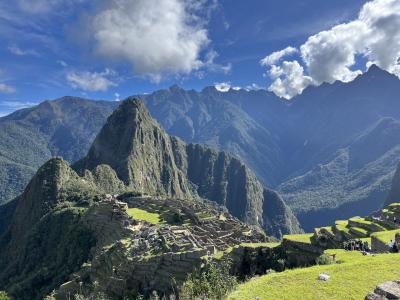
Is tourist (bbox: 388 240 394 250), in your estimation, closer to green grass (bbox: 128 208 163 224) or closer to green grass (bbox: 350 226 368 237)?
green grass (bbox: 350 226 368 237)

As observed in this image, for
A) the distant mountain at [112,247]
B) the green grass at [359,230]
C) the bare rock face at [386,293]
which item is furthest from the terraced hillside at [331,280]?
the distant mountain at [112,247]

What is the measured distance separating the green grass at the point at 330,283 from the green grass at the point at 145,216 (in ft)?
307

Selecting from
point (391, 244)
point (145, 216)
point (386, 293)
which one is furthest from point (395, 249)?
point (145, 216)

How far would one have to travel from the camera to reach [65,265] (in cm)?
12650

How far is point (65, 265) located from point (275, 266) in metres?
90.0

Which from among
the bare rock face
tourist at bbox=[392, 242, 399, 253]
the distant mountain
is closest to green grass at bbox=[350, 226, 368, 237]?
tourist at bbox=[392, 242, 399, 253]

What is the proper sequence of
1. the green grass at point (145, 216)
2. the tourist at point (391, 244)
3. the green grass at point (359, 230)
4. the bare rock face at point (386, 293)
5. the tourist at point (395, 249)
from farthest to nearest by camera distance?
the green grass at point (145, 216)
the green grass at point (359, 230)
the tourist at point (391, 244)
the tourist at point (395, 249)
the bare rock face at point (386, 293)

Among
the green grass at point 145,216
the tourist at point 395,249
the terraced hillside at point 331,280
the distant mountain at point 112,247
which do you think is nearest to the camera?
the terraced hillside at point 331,280

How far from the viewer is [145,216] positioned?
128m

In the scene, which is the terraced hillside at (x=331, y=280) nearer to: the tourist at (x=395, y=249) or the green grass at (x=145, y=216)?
the tourist at (x=395, y=249)

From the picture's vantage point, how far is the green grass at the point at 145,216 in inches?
4769

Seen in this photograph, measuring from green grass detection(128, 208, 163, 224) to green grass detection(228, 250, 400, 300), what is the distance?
3683 inches

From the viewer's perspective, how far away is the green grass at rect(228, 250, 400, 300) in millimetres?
24266

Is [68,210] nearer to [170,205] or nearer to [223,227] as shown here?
[170,205]
